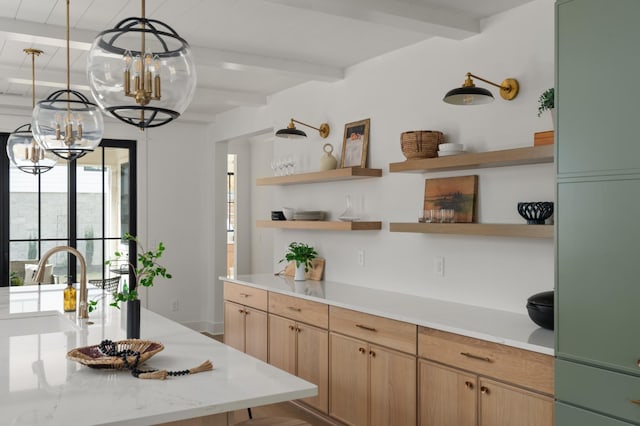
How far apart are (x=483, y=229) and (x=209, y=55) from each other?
221 cm

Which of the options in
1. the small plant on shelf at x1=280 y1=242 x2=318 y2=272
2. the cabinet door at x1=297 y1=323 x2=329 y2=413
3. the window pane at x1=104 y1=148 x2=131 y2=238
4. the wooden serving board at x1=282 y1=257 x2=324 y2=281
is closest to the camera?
the cabinet door at x1=297 y1=323 x2=329 y2=413

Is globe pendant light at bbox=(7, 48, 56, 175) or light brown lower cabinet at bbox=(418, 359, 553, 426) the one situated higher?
globe pendant light at bbox=(7, 48, 56, 175)

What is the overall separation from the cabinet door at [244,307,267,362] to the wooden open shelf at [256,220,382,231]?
0.76 m

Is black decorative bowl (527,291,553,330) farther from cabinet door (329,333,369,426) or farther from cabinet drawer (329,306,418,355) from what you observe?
cabinet door (329,333,369,426)

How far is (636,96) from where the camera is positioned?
7.38 feet

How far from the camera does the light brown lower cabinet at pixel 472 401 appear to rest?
8.66 feet

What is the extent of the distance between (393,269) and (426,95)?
1.20 m

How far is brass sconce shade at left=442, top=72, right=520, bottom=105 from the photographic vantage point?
321 cm

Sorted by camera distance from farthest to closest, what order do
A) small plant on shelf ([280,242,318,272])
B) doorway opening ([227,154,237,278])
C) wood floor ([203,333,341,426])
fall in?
1. doorway opening ([227,154,237,278])
2. small plant on shelf ([280,242,318,272])
3. wood floor ([203,333,341,426])

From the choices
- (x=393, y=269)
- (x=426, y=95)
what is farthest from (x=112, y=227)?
(x=426, y=95)

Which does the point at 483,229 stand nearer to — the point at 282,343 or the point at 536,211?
the point at 536,211

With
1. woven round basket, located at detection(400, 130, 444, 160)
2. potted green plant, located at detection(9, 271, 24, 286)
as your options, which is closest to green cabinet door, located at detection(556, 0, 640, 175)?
woven round basket, located at detection(400, 130, 444, 160)

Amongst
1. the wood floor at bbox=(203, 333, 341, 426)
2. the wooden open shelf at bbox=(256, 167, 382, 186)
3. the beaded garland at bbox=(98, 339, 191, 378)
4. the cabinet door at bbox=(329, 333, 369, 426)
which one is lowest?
the wood floor at bbox=(203, 333, 341, 426)

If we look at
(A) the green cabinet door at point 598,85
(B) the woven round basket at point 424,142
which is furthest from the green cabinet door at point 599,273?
(B) the woven round basket at point 424,142
